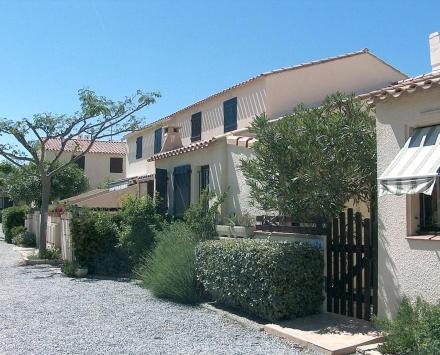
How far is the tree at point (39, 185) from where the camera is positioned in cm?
2925

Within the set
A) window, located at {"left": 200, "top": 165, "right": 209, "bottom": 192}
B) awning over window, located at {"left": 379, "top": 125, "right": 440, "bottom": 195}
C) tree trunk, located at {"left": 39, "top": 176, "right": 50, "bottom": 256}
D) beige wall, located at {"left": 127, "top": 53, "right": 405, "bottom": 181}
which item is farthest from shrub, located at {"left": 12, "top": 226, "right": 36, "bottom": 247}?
awning over window, located at {"left": 379, "top": 125, "right": 440, "bottom": 195}

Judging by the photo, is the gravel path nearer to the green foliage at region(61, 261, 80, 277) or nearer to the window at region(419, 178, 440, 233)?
the window at region(419, 178, 440, 233)

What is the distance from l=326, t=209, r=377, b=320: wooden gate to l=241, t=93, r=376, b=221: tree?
0.38 m

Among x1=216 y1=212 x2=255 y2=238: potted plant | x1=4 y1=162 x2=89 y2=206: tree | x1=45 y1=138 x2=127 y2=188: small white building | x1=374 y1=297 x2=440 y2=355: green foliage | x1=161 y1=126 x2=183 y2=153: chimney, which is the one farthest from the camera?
x1=45 y1=138 x2=127 y2=188: small white building

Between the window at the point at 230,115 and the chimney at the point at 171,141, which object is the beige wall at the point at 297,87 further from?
the chimney at the point at 171,141

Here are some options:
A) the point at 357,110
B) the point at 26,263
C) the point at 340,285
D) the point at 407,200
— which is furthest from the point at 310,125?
the point at 26,263

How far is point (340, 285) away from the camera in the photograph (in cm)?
867

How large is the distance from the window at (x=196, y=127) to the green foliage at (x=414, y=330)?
16340 mm

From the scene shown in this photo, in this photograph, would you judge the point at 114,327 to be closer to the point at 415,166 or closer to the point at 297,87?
the point at 415,166

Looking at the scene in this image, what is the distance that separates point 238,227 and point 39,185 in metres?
20.7

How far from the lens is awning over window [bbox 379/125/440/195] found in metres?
6.46

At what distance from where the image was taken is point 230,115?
802 inches

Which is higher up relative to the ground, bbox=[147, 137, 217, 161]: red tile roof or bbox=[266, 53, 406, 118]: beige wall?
bbox=[266, 53, 406, 118]: beige wall

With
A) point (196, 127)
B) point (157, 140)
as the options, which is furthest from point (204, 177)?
point (157, 140)
